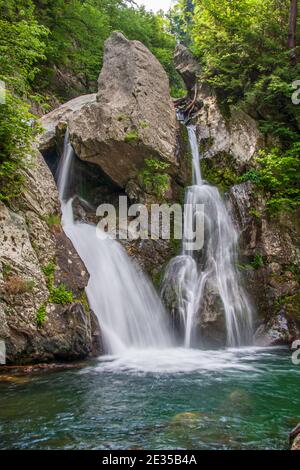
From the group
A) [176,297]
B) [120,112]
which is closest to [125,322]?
[176,297]

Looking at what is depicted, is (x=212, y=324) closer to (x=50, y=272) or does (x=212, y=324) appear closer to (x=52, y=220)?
(x=50, y=272)

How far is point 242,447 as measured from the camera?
3.74 metres

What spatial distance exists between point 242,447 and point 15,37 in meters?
7.80

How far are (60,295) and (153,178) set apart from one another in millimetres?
5110

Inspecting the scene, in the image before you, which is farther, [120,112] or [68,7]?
[68,7]

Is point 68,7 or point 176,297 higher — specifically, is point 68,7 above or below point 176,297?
above

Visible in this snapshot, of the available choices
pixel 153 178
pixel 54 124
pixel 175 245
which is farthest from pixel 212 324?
pixel 54 124

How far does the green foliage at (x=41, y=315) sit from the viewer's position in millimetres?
6711

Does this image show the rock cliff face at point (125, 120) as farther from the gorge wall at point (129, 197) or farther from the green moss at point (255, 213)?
the green moss at point (255, 213)

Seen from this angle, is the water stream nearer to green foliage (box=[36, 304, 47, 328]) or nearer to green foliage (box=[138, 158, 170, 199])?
green foliage (box=[36, 304, 47, 328])

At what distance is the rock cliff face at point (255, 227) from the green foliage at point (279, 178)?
10.8 inches

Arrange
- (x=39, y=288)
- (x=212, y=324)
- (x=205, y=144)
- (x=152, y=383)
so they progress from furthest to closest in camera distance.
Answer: (x=205, y=144) → (x=212, y=324) → (x=39, y=288) → (x=152, y=383)

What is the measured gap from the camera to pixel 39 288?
6.98 m
